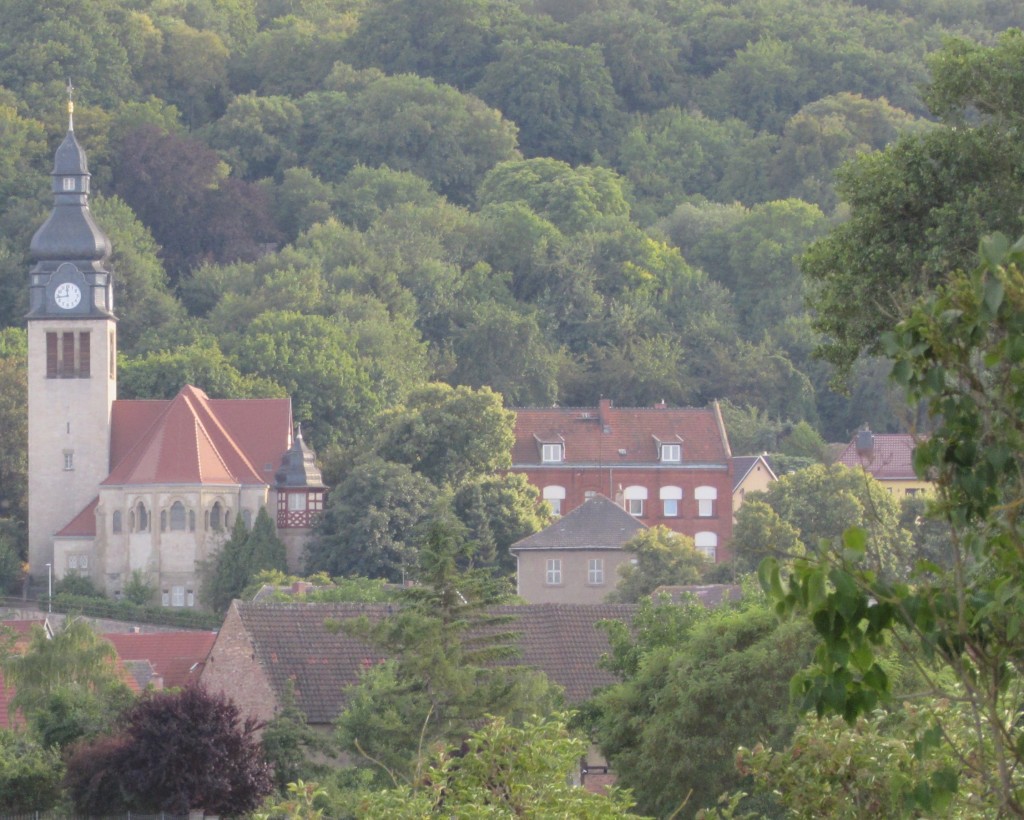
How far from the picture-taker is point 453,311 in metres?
110

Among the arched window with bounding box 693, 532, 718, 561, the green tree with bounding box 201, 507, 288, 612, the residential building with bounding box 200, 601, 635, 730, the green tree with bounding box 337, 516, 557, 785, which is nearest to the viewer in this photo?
the green tree with bounding box 337, 516, 557, 785

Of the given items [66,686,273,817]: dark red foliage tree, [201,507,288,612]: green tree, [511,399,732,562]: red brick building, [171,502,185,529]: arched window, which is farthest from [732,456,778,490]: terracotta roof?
[66,686,273,817]: dark red foliage tree

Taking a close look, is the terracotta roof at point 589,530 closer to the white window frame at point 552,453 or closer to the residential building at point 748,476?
the white window frame at point 552,453

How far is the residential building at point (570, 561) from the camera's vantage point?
3125 inches

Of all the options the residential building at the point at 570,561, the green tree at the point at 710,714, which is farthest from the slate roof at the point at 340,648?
the residential building at the point at 570,561

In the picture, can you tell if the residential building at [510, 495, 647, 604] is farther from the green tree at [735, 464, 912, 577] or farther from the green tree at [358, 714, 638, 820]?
the green tree at [358, 714, 638, 820]

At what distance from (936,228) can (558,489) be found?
6954 centimetres

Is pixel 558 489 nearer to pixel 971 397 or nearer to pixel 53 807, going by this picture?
pixel 53 807

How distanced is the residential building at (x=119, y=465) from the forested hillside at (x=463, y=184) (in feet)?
14.6

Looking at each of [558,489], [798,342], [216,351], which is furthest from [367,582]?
[798,342]

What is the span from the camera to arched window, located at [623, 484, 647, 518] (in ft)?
305

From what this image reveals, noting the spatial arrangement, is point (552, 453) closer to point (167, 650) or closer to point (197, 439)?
point (197, 439)

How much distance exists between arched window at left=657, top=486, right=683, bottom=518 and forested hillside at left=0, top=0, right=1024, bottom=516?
34.7 feet

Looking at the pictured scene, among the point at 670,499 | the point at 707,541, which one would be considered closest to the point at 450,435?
the point at 670,499
